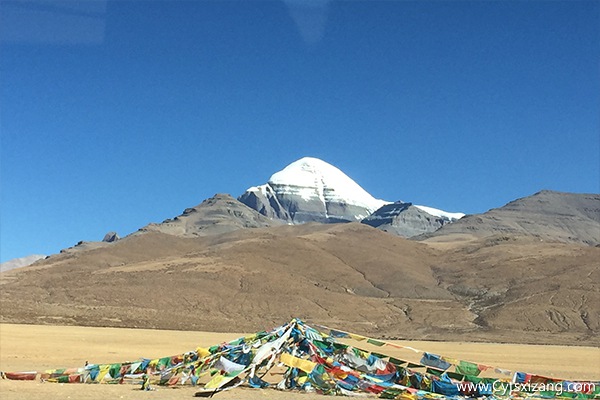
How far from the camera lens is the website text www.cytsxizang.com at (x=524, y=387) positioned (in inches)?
794

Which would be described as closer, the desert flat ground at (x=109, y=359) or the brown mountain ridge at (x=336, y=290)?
the desert flat ground at (x=109, y=359)

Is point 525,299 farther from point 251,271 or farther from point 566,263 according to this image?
point 251,271

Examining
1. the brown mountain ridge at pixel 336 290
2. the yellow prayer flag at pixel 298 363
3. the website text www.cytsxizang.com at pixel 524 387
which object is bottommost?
the website text www.cytsxizang.com at pixel 524 387

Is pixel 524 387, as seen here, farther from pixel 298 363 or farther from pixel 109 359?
pixel 109 359

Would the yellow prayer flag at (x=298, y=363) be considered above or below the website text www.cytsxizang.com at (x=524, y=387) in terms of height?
above

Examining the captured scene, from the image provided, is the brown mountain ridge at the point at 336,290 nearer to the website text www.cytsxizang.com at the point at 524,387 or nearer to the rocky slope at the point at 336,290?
the rocky slope at the point at 336,290

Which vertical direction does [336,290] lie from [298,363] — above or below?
above

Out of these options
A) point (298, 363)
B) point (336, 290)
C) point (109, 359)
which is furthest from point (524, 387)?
point (336, 290)

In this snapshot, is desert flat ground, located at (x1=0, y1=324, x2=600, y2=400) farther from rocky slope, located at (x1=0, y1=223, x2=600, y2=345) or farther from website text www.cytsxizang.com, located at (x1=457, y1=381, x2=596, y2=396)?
rocky slope, located at (x1=0, y1=223, x2=600, y2=345)

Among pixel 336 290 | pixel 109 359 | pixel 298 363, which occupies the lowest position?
pixel 298 363

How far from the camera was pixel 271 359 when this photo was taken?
21.8 meters

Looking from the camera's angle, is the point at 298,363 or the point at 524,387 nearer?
the point at 524,387

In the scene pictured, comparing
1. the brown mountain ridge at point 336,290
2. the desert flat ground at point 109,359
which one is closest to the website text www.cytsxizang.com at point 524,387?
the desert flat ground at point 109,359

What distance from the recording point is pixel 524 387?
20688mm
